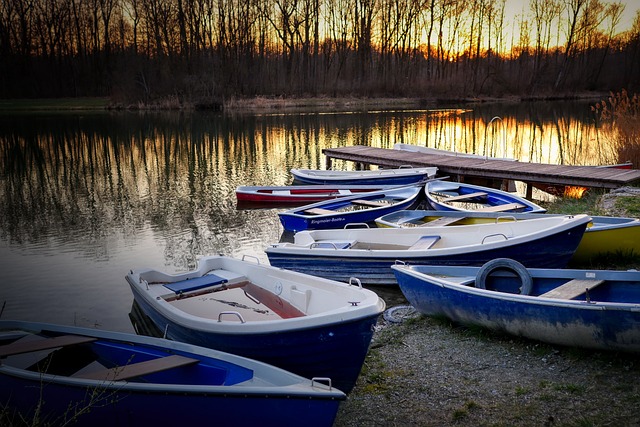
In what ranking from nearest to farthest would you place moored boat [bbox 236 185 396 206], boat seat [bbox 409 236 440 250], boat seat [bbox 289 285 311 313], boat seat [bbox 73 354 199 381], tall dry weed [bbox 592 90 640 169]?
1. boat seat [bbox 73 354 199 381]
2. boat seat [bbox 289 285 311 313]
3. boat seat [bbox 409 236 440 250]
4. moored boat [bbox 236 185 396 206]
5. tall dry weed [bbox 592 90 640 169]

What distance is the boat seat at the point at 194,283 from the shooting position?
6742 millimetres

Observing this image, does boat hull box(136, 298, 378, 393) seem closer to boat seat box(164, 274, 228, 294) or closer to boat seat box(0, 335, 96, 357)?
boat seat box(0, 335, 96, 357)

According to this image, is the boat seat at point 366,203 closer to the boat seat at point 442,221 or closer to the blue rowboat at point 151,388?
the boat seat at point 442,221

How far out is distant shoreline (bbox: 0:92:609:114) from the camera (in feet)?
156

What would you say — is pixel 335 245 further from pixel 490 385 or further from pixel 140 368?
pixel 140 368

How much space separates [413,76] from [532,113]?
20893 millimetres

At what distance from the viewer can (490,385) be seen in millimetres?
5141

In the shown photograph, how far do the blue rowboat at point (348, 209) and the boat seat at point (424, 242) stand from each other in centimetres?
282

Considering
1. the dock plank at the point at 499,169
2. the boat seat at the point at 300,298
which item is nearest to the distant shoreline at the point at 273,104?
the dock plank at the point at 499,169

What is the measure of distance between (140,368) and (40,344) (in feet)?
3.90

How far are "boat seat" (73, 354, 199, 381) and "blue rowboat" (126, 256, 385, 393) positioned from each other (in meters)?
0.57

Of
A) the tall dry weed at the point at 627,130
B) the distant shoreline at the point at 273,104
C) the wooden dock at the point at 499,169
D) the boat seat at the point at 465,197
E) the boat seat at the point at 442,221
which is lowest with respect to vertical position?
the boat seat at the point at 442,221

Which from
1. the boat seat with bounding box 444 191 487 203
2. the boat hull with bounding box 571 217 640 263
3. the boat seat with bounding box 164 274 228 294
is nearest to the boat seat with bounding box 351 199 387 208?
the boat seat with bounding box 444 191 487 203

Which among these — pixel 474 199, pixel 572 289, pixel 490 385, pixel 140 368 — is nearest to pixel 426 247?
pixel 572 289
